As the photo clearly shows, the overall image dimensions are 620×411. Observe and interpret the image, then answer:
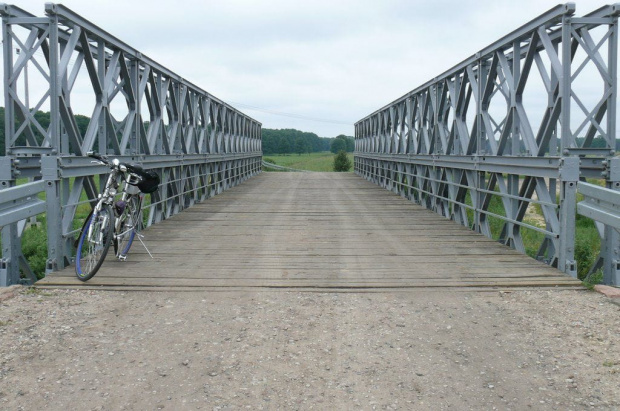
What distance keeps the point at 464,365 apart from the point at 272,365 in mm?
1321

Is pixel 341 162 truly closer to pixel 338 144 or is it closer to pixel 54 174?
pixel 54 174

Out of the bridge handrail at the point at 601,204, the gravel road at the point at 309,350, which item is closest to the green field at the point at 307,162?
the bridge handrail at the point at 601,204

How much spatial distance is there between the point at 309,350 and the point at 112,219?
125 inches

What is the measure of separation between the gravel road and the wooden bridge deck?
1.55ft

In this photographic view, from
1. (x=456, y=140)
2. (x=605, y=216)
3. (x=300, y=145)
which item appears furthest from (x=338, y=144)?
(x=605, y=216)

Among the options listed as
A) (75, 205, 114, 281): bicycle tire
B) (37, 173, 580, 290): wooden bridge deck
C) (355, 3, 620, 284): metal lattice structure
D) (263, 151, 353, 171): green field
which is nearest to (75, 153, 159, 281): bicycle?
(75, 205, 114, 281): bicycle tire

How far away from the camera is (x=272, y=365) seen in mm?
4039

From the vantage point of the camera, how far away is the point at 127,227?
292 inches

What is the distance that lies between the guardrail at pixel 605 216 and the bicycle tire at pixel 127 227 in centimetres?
521

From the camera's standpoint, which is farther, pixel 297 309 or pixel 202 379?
pixel 297 309

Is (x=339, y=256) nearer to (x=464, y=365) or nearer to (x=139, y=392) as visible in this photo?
(x=464, y=365)

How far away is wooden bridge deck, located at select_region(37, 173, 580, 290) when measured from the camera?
6.34 meters

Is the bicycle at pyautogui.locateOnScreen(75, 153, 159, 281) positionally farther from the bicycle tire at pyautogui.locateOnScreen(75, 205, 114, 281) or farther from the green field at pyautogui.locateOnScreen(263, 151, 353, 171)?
the green field at pyautogui.locateOnScreen(263, 151, 353, 171)

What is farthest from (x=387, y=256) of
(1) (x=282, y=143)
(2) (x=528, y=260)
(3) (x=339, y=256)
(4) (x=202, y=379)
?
(1) (x=282, y=143)
